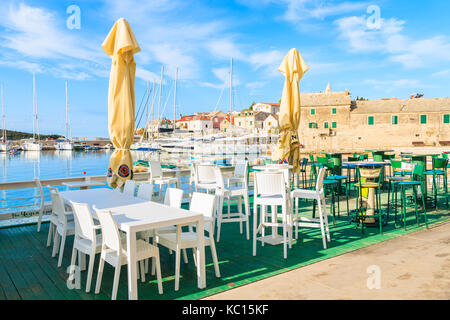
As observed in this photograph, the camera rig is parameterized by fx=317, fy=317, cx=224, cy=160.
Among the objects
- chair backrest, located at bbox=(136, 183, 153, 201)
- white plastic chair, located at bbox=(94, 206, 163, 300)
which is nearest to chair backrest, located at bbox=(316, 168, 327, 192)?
chair backrest, located at bbox=(136, 183, 153, 201)

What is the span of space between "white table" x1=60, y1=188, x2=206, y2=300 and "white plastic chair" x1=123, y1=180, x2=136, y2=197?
51cm

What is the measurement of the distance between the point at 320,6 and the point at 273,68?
1.49 m

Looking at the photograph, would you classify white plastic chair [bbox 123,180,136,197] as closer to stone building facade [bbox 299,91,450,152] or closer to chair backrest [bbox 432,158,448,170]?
chair backrest [bbox 432,158,448,170]

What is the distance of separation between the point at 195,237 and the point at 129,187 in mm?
1741

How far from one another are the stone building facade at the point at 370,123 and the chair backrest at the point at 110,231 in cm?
4116

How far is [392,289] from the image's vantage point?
294 cm

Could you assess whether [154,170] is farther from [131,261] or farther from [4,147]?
[4,147]

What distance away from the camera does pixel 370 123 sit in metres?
40.1

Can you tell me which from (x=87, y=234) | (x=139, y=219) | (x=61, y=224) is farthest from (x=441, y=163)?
(x=61, y=224)

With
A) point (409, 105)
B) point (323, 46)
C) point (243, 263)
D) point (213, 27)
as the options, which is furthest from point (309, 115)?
point (243, 263)

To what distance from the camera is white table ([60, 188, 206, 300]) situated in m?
2.67

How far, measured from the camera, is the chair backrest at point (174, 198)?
362 cm

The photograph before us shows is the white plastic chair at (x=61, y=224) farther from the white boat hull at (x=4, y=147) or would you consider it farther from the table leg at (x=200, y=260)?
the white boat hull at (x=4, y=147)
